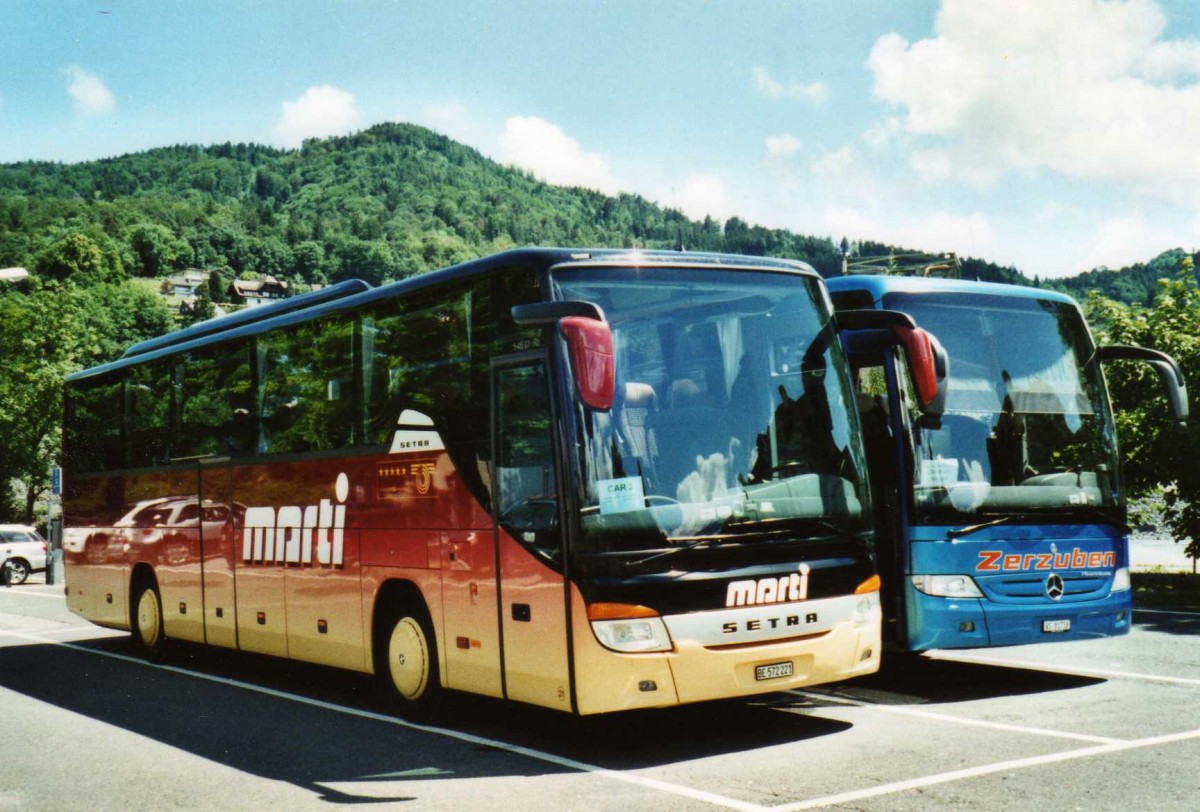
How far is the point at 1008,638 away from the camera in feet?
34.0

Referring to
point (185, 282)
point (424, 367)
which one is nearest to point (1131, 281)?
point (424, 367)

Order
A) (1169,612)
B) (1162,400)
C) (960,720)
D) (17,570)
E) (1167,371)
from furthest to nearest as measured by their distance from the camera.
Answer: (17,570) < (1162,400) < (1169,612) < (1167,371) < (960,720)

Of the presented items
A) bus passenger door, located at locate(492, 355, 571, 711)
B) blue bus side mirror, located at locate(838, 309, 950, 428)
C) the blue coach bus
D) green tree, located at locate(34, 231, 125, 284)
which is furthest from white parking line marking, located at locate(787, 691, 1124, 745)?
green tree, located at locate(34, 231, 125, 284)

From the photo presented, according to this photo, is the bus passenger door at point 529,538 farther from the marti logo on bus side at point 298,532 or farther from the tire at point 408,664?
the marti logo on bus side at point 298,532

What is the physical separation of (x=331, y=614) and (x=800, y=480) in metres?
4.55

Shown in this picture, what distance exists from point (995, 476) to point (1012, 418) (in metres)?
0.53

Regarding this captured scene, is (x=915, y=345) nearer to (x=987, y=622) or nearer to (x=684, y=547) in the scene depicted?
(x=684, y=547)

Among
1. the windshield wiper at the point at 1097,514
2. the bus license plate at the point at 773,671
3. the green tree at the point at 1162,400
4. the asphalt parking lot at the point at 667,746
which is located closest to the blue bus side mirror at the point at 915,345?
the windshield wiper at the point at 1097,514

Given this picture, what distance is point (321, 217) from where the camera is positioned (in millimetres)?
165250

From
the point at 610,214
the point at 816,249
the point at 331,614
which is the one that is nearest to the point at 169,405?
the point at 331,614

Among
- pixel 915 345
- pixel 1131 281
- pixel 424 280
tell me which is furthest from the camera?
pixel 1131 281

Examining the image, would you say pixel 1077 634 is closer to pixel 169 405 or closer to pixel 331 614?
pixel 331 614

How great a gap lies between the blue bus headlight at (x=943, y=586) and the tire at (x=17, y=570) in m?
32.2

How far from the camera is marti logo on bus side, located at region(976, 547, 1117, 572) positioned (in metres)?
10.3
